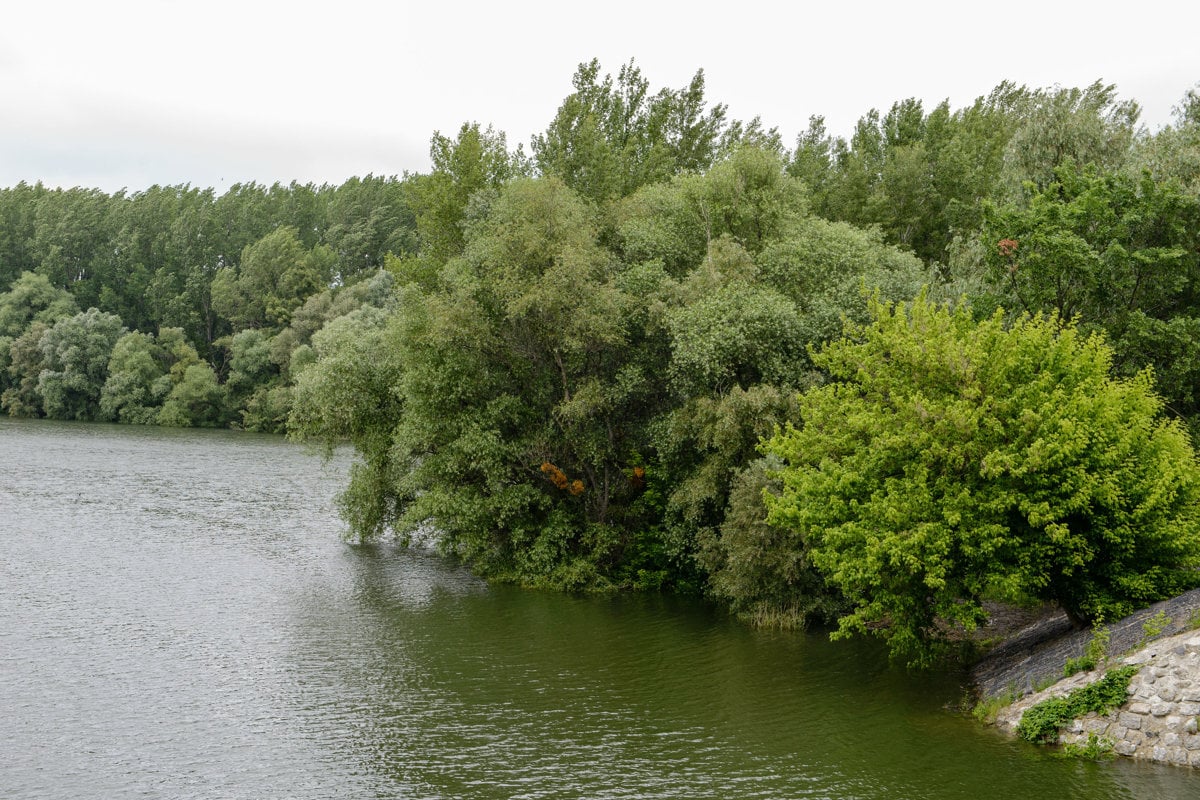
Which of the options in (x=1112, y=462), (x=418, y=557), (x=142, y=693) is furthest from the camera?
(x=418, y=557)

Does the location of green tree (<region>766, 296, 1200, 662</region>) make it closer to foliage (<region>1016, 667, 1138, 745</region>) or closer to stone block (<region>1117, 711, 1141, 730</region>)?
foliage (<region>1016, 667, 1138, 745</region>)

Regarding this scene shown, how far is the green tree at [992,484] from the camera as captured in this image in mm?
23656

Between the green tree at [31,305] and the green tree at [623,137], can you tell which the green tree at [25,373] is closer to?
the green tree at [31,305]

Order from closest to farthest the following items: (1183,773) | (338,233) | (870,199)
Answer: (1183,773) < (870,199) < (338,233)

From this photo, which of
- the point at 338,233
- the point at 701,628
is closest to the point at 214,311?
the point at 338,233

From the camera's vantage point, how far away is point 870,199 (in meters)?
66.1

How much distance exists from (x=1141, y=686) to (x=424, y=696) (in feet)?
55.9

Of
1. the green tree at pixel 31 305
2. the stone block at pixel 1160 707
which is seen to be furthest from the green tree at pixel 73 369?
the stone block at pixel 1160 707

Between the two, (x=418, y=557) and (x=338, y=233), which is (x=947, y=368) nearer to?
(x=418, y=557)

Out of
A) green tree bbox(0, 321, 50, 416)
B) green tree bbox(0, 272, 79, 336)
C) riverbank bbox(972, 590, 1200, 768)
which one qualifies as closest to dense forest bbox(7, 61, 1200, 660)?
riverbank bbox(972, 590, 1200, 768)

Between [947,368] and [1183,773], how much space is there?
1047cm

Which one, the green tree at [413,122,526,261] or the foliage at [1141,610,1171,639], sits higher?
the green tree at [413,122,526,261]

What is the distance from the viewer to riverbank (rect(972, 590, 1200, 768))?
1980 centimetres

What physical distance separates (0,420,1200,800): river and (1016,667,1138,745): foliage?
0.70 m
